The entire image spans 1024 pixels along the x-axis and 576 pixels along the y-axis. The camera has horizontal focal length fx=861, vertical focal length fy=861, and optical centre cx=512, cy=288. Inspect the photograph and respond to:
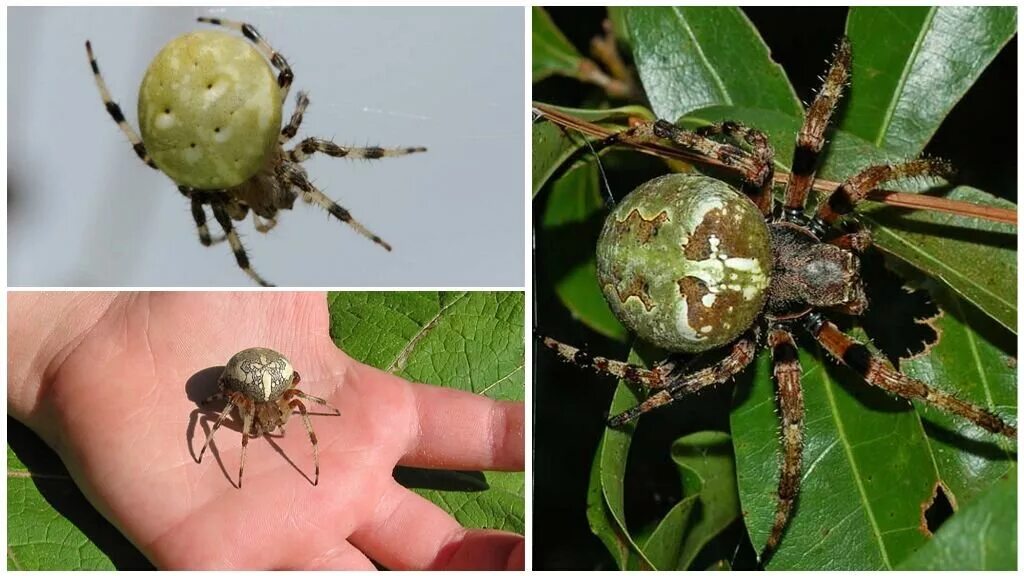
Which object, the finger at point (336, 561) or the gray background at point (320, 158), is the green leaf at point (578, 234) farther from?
the finger at point (336, 561)

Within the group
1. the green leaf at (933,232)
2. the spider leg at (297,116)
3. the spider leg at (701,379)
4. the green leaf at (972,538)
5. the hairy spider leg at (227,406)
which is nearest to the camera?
the green leaf at (972,538)

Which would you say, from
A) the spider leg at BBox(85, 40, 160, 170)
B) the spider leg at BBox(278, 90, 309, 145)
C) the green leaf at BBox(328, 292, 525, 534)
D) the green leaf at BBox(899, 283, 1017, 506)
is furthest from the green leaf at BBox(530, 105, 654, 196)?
the spider leg at BBox(85, 40, 160, 170)

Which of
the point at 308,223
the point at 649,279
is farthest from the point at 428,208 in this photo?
the point at 649,279

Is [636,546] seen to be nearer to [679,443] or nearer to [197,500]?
[679,443]

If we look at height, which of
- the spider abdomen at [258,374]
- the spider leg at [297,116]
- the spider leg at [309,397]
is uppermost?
the spider leg at [297,116]

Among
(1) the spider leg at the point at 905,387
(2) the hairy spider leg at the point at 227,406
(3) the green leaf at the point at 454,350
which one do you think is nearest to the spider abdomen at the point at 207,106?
(3) the green leaf at the point at 454,350

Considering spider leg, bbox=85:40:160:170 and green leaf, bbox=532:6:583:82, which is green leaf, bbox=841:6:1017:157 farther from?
spider leg, bbox=85:40:160:170
